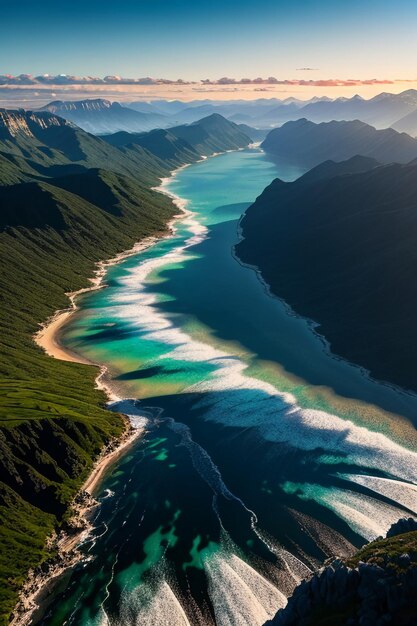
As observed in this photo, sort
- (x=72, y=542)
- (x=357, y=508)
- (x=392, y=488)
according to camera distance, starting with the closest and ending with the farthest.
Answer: (x=72, y=542)
(x=357, y=508)
(x=392, y=488)

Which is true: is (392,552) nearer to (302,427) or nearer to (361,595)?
(361,595)

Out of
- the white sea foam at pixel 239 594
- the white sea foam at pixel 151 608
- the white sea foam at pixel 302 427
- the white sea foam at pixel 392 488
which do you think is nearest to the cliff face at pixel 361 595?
the white sea foam at pixel 239 594

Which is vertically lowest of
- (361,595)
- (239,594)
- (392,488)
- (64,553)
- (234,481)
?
(392,488)

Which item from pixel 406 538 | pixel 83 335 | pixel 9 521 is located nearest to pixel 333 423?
pixel 406 538

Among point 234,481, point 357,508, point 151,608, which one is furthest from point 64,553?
point 357,508

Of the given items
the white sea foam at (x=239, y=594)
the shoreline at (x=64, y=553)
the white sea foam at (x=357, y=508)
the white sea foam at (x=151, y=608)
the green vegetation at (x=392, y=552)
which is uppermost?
the green vegetation at (x=392, y=552)

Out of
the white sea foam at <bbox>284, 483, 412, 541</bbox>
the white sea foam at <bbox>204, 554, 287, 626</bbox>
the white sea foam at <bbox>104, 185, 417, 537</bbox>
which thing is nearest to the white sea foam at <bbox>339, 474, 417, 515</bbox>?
the white sea foam at <bbox>104, 185, 417, 537</bbox>

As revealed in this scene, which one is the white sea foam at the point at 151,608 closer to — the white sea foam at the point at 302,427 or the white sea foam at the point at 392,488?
the white sea foam at the point at 302,427
